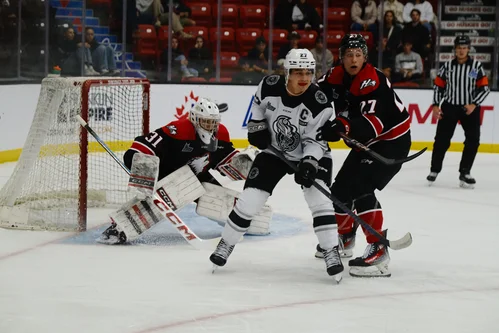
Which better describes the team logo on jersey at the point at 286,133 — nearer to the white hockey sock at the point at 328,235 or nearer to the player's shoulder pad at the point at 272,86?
the player's shoulder pad at the point at 272,86

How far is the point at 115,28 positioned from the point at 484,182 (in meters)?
3.81

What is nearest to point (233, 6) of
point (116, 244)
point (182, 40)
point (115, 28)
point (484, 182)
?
point (182, 40)

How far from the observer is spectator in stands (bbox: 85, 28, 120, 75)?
8977mm

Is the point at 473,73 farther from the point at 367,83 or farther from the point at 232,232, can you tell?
the point at 232,232

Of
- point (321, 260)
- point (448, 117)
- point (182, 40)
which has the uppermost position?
point (182, 40)

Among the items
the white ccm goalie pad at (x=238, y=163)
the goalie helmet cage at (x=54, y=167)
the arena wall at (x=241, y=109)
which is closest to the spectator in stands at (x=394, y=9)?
the arena wall at (x=241, y=109)

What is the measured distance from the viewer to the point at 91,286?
12.4 feet

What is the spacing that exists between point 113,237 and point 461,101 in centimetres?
335

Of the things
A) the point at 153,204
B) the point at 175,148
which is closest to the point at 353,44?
the point at 175,148

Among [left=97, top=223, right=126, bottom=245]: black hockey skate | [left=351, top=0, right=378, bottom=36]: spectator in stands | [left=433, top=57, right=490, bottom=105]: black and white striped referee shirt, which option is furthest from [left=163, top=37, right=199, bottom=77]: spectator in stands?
[left=97, top=223, right=126, bottom=245]: black hockey skate

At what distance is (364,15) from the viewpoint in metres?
9.85

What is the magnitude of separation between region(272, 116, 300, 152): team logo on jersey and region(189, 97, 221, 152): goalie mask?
746 millimetres

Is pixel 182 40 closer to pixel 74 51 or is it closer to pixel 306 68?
pixel 74 51

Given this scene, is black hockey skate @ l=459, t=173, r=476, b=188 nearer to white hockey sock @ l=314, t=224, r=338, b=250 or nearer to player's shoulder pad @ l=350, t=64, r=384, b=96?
player's shoulder pad @ l=350, t=64, r=384, b=96
